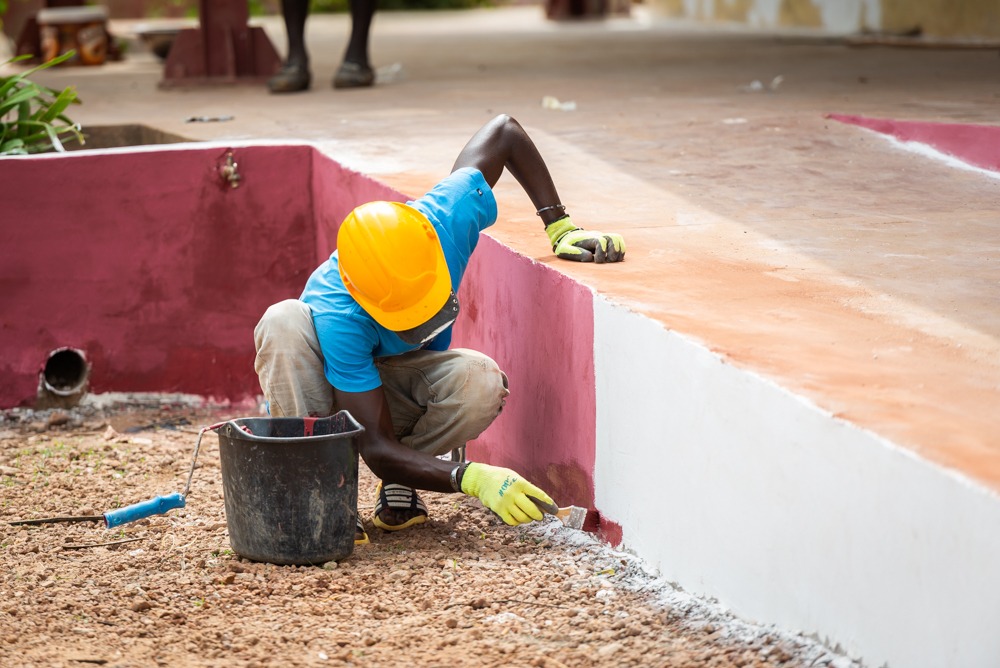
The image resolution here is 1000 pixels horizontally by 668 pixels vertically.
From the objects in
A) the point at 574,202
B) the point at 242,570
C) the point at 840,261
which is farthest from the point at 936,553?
the point at 574,202

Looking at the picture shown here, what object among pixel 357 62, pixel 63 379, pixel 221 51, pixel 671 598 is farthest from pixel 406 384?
pixel 221 51

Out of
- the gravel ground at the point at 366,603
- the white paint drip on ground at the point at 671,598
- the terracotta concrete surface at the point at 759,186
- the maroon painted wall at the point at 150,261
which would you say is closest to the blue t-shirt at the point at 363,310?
the terracotta concrete surface at the point at 759,186

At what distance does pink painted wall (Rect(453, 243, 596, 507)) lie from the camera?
2.99 meters

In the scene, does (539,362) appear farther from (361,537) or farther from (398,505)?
(361,537)

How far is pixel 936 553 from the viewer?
188 cm

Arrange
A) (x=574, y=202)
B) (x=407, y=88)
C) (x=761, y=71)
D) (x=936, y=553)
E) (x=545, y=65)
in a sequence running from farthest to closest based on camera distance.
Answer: (x=545, y=65) → (x=761, y=71) → (x=407, y=88) → (x=574, y=202) → (x=936, y=553)

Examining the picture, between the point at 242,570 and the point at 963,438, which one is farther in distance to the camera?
the point at 242,570

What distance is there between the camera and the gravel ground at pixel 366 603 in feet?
8.03

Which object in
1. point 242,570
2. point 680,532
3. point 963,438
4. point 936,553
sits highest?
point 963,438

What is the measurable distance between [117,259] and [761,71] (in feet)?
14.5

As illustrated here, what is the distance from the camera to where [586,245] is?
3.19 meters

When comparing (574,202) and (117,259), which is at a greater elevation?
(574,202)

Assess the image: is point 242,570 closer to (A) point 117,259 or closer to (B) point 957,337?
(B) point 957,337

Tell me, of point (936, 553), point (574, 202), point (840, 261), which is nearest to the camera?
point (936, 553)
